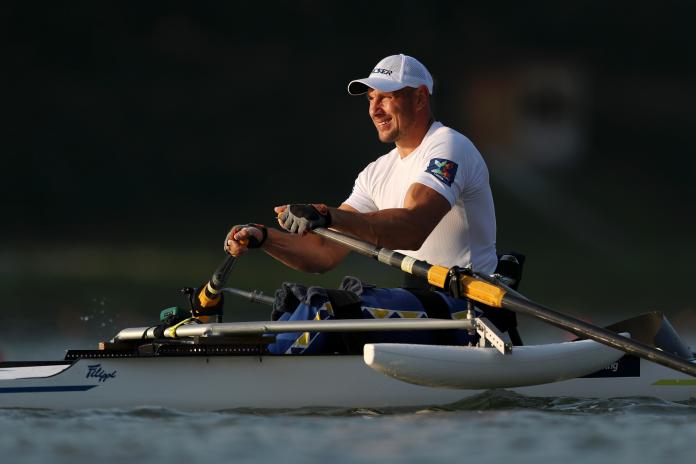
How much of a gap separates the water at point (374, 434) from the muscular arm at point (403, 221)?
1180mm

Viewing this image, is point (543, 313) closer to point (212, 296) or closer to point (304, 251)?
point (304, 251)

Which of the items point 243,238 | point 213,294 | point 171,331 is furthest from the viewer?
point 213,294

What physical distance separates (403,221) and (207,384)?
1.75m

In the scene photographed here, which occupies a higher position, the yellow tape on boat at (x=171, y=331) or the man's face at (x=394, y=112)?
the man's face at (x=394, y=112)

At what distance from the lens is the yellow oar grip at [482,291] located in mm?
8531

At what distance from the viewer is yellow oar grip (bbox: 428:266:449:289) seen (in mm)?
8695

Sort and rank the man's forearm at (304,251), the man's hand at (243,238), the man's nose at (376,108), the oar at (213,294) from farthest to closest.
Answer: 1. the oar at (213,294)
2. the man's forearm at (304,251)
3. the man's hand at (243,238)
4. the man's nose at (376,108)

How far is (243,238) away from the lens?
10.2m

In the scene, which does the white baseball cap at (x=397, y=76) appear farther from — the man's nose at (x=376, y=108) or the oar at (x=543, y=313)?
the oar at (x=543, y=313)

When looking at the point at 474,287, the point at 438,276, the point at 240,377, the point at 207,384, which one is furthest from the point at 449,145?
the point at 207,384

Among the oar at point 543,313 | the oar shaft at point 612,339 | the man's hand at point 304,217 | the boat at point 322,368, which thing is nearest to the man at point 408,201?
the man's hand at point 304,217

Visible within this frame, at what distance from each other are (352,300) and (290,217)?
753 millimetres

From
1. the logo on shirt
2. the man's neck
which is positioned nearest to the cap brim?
the man's neck

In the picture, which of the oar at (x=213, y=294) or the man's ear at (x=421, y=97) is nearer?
the man's ear at (x=421, y=97)
